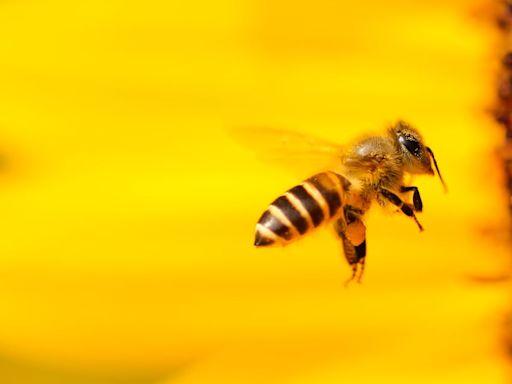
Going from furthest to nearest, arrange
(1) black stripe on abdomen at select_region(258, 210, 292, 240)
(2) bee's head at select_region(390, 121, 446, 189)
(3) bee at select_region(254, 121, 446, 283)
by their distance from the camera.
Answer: (2) bee's head at select_region(390, 121, 446, 189), (3) bee at select_region(254, 121, 446, 283), (1) black stripe on abdomen at select_region(258, 210, 292, 240)

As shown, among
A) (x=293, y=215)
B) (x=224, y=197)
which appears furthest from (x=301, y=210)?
(x=224, y=197)

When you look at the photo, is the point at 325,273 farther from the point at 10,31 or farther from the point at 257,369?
the point at 10,31

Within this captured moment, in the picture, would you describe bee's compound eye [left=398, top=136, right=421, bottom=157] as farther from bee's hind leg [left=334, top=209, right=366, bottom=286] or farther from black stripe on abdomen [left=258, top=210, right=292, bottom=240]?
black stripe on abdomen [left=258, top=210, right=292, bottom=240]

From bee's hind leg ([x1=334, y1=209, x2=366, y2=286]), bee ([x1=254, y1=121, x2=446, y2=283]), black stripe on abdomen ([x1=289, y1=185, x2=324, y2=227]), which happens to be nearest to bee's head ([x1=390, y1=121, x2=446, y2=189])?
bee ([x1=254, y1=121, x2=446, y2=283])

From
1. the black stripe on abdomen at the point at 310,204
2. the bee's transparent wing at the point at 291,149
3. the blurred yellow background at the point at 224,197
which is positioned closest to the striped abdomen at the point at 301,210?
the black stripe on abdomen at the point at 310,204

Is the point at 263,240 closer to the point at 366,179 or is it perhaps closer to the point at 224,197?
the point at 366,179

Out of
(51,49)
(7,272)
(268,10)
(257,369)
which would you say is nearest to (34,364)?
(7,272)
